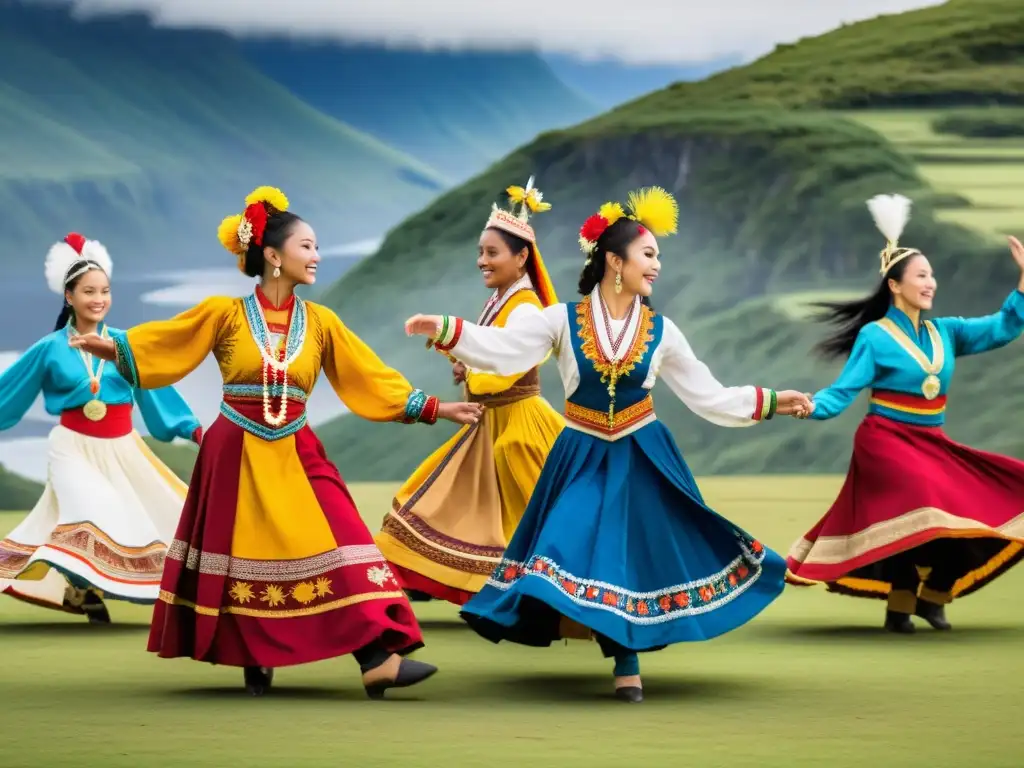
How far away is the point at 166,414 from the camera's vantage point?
6918 millimetres

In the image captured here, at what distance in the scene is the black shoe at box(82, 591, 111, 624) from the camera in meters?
7.10

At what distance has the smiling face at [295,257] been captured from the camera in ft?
17.8

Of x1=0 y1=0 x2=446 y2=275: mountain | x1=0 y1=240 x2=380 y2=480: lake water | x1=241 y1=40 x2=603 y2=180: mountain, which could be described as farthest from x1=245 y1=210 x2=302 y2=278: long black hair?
x1=241 y1=40 x2=603 y2=180: mountain

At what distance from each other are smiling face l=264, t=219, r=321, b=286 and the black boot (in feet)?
3.54

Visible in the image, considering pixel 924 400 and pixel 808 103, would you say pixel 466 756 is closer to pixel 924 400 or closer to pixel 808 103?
pixel 924 400

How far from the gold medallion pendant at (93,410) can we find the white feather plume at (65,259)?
1.38ft

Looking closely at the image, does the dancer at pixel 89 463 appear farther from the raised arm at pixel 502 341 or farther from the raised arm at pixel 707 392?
A: the raised arm at pixel 707 392

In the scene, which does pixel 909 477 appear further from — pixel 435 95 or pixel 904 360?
pixel 435 95

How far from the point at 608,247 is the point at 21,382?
2.38 m

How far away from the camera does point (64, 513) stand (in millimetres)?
6746

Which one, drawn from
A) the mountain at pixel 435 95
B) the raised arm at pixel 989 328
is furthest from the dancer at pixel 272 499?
the mountain at pixel 435 95

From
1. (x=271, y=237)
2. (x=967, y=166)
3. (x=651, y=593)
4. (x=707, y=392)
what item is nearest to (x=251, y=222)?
(x=271, y=237)

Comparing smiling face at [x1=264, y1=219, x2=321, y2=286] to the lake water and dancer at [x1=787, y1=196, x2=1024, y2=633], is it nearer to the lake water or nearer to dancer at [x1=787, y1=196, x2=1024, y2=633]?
dancer at [x1=787, y1=196, x2=1024, y2=633]

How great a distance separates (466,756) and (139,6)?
14.6 m
